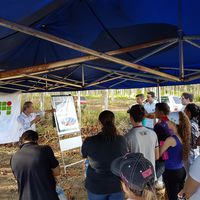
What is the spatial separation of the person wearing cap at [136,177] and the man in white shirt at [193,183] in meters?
0.51

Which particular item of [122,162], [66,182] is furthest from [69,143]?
[122,162]

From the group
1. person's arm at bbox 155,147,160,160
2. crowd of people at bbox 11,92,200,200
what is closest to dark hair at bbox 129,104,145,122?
crowd of people at bbox 11,92,200,200

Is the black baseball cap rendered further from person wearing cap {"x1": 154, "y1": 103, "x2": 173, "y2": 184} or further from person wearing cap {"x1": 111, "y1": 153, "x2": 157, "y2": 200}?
person wearing cap {"x1": 154, "y1": 103, "x2": 173, "y2": 184}

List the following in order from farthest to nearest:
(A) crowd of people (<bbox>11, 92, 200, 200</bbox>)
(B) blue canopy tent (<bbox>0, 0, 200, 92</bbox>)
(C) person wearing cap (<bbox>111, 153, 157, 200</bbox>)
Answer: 1. (B) blue canopy tent (<bbox>0, 0, 200, 92</bbox>)
2. (A) crowd of people (<bbox>11, 92, 200, 200</bbox>)
3. (C) person wearing cap (<bbox>111, 153, 157, 200</bbox>)

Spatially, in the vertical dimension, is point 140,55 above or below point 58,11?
below

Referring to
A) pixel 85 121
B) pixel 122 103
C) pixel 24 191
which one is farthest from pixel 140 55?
pixel 122 103

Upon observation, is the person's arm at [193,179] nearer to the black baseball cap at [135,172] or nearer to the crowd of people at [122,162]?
the crowd of people at [122,162]

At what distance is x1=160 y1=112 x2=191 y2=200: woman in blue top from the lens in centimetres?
287

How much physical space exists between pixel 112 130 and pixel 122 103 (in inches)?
602

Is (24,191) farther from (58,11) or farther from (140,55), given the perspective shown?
(140,55)

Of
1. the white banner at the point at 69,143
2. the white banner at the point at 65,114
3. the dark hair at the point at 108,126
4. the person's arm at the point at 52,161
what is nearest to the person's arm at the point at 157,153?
the dark hair at the point at 108,126

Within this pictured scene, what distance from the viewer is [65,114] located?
5.49m

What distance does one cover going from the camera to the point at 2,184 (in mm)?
5098

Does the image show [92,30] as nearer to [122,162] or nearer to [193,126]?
[122,162]
